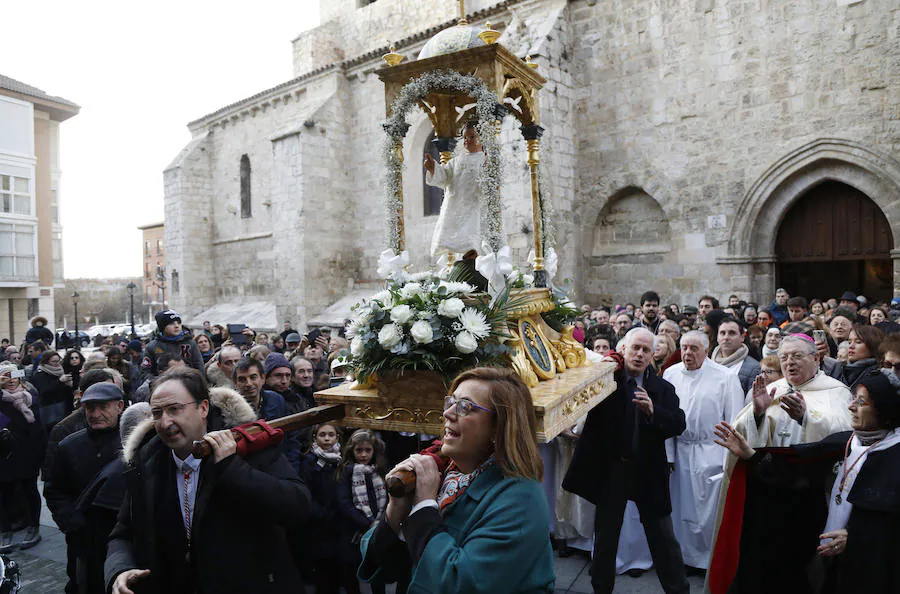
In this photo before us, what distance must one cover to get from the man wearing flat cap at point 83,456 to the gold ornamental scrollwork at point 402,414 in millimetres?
1466

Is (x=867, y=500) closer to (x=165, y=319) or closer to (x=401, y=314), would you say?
(x=401, y=314)

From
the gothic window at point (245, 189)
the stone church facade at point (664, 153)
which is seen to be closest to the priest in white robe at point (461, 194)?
the stone church facade at point (664, 153)

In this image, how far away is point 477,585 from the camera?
1.77m

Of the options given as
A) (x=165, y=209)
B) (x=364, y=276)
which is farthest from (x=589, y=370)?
(x=165, y=209)

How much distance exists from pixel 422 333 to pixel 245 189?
2068 centimetres

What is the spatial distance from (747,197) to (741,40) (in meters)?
2.96

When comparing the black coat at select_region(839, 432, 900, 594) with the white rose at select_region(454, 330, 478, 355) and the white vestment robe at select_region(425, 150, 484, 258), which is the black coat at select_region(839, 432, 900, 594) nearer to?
the white rose at select_region(454, 330, 478, 355)

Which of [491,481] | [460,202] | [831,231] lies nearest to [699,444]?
[460,202]

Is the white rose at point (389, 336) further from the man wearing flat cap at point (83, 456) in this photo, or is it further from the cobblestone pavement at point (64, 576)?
the cobblestone pavement at point (64, 576)

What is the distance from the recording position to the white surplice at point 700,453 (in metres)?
4.84

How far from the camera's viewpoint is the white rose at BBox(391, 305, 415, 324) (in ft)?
9.99

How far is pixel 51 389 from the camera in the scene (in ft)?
23.9

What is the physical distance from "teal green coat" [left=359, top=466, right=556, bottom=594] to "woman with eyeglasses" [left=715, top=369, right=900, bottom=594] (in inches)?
77.2

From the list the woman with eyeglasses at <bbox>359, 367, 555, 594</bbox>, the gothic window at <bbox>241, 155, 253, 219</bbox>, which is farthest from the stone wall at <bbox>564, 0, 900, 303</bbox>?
the gothic window at <bbox>241, 155, 253, 219</bbox>
